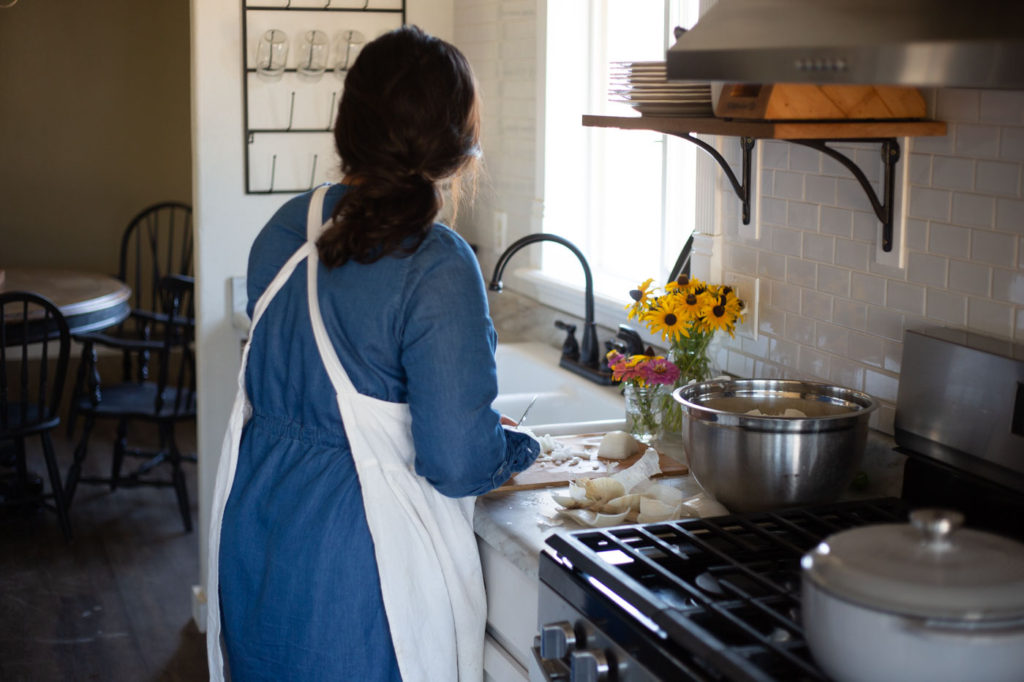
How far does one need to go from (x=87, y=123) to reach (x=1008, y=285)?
20.3 ft

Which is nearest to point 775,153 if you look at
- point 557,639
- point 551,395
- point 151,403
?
point 551,395

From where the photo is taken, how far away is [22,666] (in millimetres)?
3555

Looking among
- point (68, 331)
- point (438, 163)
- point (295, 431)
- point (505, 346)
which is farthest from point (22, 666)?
point (438, 163)

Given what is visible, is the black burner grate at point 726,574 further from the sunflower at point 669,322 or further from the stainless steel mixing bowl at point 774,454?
the sunflower at point 669,322

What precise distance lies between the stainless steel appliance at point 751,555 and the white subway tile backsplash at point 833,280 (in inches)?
9.6

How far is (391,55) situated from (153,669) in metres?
2.61

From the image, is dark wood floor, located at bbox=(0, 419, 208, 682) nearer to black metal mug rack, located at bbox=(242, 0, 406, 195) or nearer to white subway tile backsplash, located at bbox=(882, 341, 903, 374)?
black metal mug rack, located at bbox=(242, 0, 406, 195)

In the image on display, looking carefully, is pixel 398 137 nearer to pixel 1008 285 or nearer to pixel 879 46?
pixel 879 46

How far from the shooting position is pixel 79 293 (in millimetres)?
4945

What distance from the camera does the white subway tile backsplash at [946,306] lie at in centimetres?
180

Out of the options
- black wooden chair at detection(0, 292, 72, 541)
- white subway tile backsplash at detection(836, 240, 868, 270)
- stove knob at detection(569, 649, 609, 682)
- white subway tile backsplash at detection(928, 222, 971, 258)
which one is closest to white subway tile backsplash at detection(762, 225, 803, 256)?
white subway tile backsplash at detection(836, 240, 868, 270)

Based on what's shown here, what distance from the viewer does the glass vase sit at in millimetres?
2354

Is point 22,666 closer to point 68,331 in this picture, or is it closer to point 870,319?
point 68,331

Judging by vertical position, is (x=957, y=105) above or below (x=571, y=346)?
above
